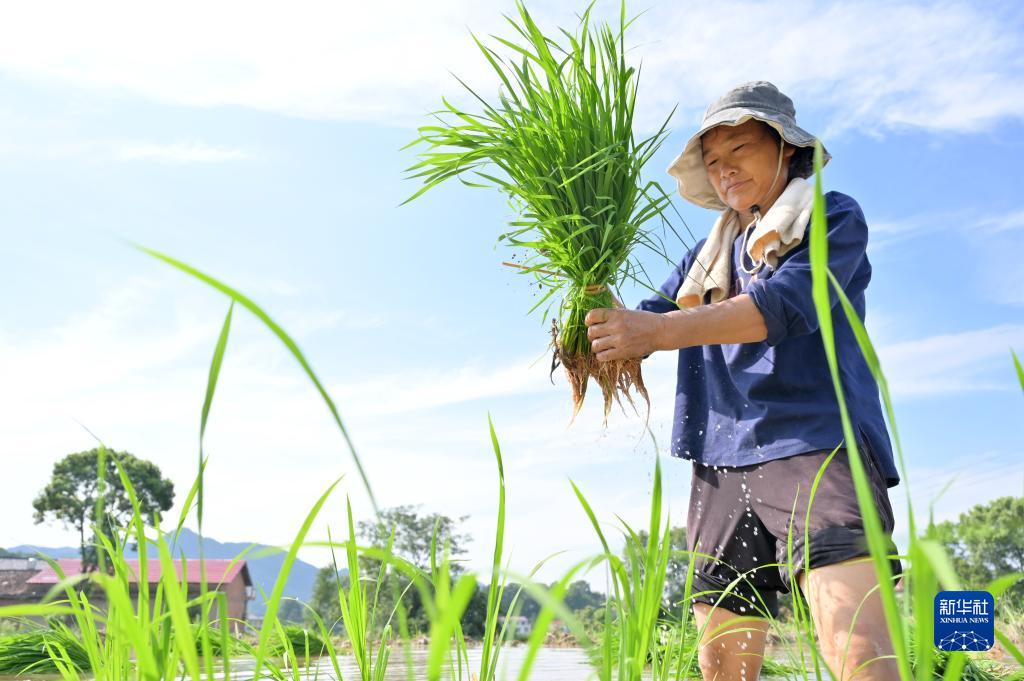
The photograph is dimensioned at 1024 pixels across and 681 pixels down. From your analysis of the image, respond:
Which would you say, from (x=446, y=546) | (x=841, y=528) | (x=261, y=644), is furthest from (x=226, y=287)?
(x=841, y=528)

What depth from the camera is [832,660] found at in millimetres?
1825

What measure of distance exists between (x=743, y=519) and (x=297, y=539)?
1.65m

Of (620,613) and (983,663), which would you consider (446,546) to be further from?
(983,663)

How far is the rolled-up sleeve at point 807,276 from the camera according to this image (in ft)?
6.27

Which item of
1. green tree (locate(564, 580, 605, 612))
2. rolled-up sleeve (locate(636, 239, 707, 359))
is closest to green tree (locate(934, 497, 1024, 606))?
green tree (locate(564, 580, 605, 612))

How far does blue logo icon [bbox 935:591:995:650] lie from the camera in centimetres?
171

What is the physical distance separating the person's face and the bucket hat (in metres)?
0.05

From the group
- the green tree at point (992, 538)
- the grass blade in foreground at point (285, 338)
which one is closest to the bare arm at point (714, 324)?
the grass blade in foreground at point (285, 338)

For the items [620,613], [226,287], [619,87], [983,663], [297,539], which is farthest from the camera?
[983,663]

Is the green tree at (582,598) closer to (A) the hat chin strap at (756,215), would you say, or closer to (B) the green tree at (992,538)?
(A) the hat chin strap at (756,215)

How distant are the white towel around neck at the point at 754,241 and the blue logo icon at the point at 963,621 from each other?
915mm

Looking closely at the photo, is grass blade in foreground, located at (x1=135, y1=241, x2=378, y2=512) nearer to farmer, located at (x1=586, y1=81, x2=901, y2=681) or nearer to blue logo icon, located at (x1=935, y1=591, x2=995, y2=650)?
farmer, located at (x1=586, y1=81, x2=901, y2=681)

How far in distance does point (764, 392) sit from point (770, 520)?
34cm

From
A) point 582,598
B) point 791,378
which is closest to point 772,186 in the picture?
point 791,378
